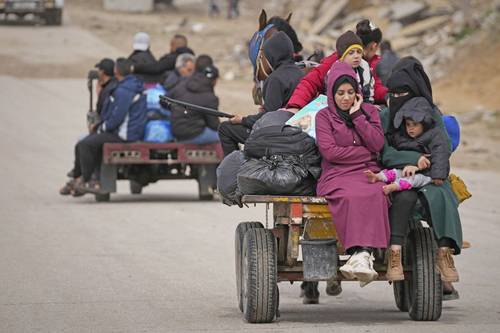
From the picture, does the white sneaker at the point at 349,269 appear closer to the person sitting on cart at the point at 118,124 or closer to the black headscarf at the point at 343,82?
the black headscarf at the point at 343,82

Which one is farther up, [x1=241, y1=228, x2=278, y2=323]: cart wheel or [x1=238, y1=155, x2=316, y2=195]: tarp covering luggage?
[x1=238, y1=155, x2=316, y2=195]: tarp covering luggage

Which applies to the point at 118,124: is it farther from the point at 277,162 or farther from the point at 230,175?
the point at 277,162

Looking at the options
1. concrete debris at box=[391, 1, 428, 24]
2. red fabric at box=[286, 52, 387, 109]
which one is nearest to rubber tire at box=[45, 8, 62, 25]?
concrete debris at box=[391, 1, 428, 24]

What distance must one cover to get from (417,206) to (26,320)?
2870mm

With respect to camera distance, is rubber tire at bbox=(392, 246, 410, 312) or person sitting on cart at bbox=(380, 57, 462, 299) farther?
rubber tire at bbox=(392, 246, 410, 312)

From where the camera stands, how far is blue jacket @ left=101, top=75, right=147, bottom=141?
18489 millimetres

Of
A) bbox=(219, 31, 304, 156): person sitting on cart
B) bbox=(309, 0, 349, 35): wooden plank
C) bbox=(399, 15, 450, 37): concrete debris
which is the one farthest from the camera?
bbox=(309, 0, 349, 35): wooden plank

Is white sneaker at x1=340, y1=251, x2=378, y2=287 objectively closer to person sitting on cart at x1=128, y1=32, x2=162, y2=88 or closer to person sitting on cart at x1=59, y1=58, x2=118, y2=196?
person sitting on cart at x1=59, y1=58, x2=118, y2=196

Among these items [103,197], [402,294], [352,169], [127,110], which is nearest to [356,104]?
[352,169]

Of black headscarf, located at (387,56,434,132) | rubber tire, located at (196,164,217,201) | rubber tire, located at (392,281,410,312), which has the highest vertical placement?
black headscarf, located at (387,56,434,132)

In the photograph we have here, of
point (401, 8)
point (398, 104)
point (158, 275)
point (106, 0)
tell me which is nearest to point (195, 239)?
point (158, 275)

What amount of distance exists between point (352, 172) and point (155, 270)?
374 cm

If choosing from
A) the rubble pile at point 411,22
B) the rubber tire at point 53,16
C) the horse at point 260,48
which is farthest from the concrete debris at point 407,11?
the horse at point 260,48

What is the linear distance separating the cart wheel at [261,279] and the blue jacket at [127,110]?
9491 millimetres
